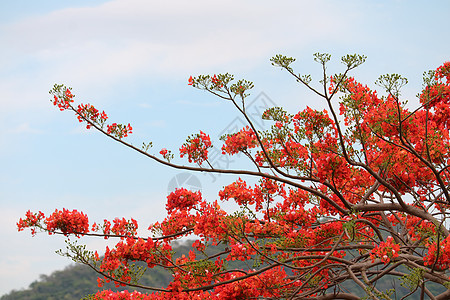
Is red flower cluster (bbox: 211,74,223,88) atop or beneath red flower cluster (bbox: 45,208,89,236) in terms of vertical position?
atop

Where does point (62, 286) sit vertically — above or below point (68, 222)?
above

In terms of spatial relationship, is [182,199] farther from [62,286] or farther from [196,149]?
[62,286]

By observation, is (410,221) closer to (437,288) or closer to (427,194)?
(427,194)

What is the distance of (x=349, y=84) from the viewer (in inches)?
265

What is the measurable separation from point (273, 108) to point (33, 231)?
10.6 ft

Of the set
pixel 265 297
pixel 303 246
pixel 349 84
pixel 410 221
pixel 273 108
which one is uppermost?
pixel 349 84

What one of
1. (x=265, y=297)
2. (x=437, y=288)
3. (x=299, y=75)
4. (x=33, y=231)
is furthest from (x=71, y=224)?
(x=437, y=288)

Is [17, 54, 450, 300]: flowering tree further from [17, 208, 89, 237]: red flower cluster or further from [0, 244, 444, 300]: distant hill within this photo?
[0, 244, 444, 300]: distant hill

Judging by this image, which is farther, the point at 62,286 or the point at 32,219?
the point at 62,286

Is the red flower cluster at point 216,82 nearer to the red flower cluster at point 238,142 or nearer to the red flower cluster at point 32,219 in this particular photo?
the red flower cluster at point 238,142

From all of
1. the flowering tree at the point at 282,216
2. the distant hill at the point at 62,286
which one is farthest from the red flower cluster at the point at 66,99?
the distant hill at the point at 62,286

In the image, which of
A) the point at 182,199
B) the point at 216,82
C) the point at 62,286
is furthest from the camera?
the point at 62,286

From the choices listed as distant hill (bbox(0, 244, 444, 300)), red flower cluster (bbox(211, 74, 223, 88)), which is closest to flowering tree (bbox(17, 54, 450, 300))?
red flower cluster (bbox(211, 74, 223, 88))

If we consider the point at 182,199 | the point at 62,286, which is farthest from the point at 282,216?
the point at 62,286
